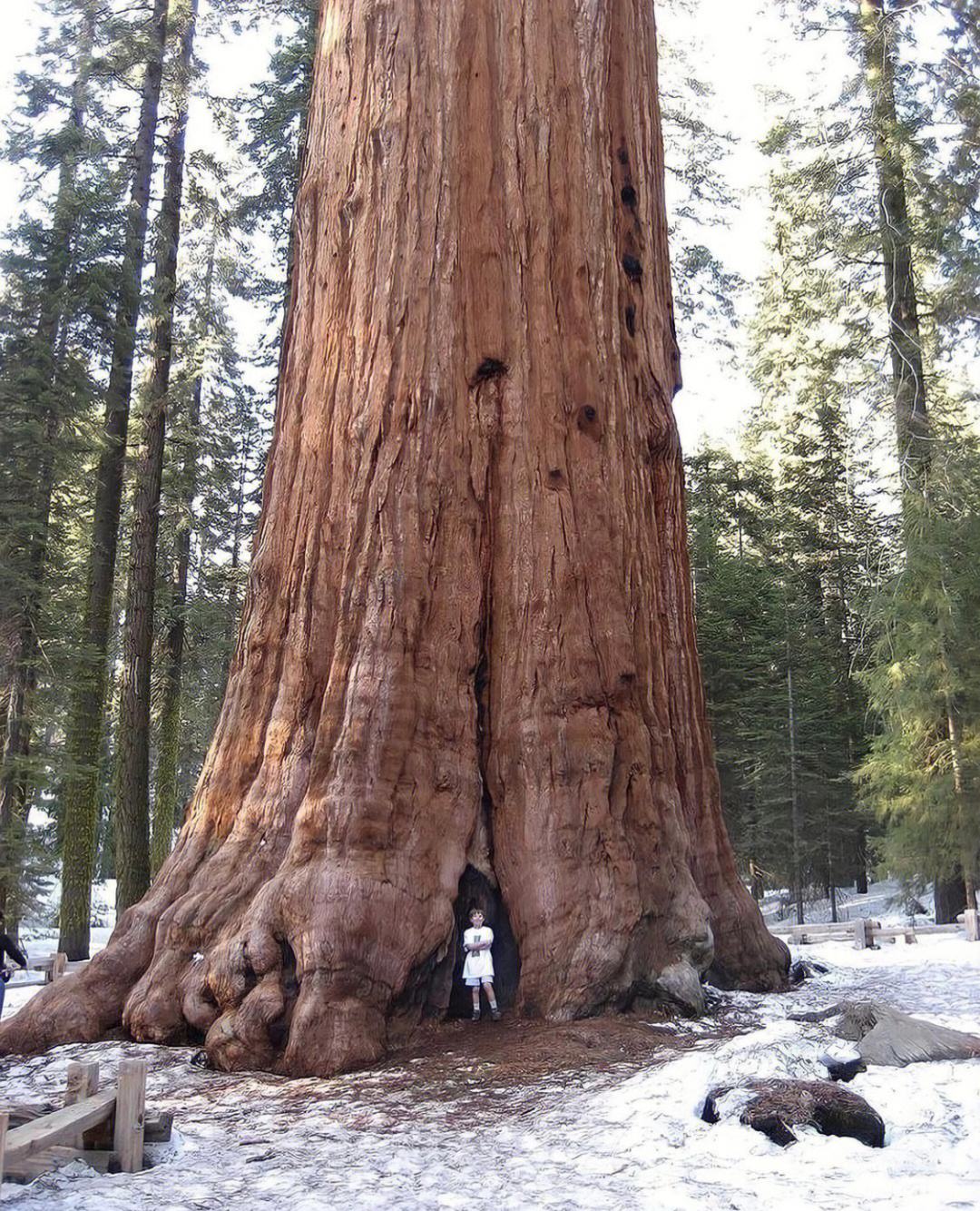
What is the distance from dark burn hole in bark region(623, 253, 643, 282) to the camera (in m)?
9.12

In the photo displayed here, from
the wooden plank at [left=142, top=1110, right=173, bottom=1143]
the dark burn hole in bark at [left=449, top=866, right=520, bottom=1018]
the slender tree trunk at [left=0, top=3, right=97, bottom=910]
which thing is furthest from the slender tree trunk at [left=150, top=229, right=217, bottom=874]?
the wooden plank at [left=142, top=1110, right=173, bottom=1143]

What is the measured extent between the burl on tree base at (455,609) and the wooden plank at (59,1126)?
1654 mm

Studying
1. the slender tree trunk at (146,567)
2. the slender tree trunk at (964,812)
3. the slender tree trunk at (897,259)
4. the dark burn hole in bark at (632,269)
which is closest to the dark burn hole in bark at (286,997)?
the dark burn hole in bark at (632,269)

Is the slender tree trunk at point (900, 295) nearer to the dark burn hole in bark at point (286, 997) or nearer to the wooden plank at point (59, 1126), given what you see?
the dark burn hole in bark at point (286, 997)

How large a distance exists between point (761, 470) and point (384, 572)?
23080 mm

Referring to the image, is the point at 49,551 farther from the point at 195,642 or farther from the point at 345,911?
the point at 345,911

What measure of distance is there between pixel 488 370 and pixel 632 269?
1.87 meters

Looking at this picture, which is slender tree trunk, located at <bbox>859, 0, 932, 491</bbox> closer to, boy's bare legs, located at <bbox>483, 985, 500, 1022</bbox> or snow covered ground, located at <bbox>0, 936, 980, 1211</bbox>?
boy's bare legs, located at <bbox>483, 985, 500, 1022</bbox>

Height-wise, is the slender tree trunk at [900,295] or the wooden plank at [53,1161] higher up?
the slender tree trunk at [900,295]

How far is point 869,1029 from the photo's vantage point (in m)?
5.69

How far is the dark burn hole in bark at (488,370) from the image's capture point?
327 inches

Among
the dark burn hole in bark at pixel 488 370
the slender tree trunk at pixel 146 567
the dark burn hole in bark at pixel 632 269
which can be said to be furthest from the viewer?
the slender tree trunk at pixel 146 567

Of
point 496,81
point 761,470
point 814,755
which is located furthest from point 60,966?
point 761,470

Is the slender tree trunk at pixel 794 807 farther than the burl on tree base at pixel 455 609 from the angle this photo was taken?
Yes
